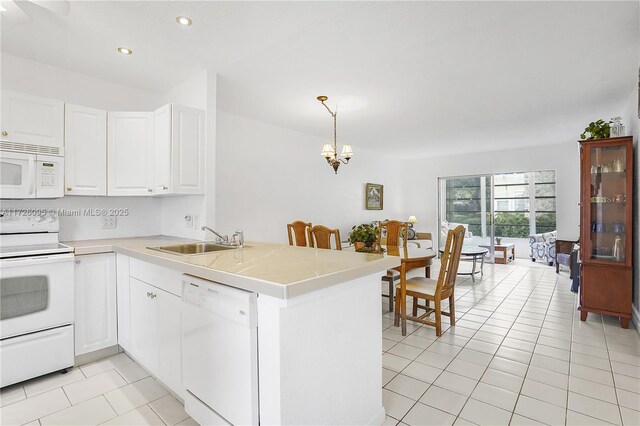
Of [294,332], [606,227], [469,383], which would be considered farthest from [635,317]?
[294,332]

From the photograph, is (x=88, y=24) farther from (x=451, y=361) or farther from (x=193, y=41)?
(x=451, y=361)

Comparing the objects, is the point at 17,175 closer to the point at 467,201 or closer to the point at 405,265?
the point at 405,265

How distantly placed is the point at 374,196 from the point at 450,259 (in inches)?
170

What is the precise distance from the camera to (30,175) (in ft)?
7.83

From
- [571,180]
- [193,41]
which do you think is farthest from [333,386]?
[571,180]

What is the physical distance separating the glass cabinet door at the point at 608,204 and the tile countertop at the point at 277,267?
3139 mm

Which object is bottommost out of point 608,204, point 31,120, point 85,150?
point 608,204

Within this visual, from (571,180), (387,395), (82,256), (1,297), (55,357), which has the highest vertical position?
(571,180)

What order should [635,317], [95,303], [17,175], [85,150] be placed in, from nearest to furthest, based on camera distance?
1. [17,175]
2. [95,303]
3. [85,150]
4. [635,317]

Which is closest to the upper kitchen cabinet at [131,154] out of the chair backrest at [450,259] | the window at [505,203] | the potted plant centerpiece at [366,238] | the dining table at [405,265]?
the potted plant centerpiece at [366,238]

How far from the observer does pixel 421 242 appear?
704 centimetres

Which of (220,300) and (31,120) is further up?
(31,120)

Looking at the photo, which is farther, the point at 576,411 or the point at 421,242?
the point at 421,242

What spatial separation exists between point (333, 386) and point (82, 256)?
2169mm
